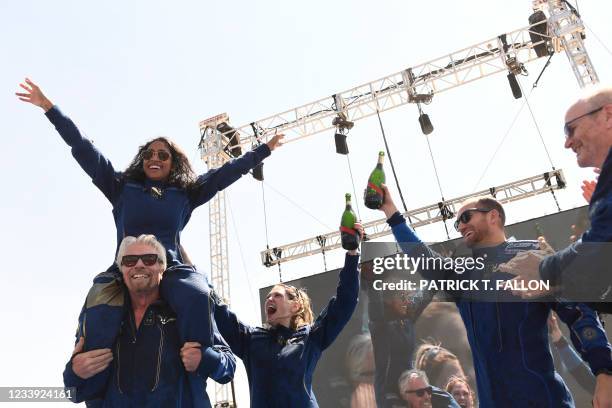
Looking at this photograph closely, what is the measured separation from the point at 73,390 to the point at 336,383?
28.9 ft

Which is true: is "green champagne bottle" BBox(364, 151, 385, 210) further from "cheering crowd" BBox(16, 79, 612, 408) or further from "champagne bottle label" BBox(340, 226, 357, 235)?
"champagne bottle label" BBox(340, 226, 357, 235)

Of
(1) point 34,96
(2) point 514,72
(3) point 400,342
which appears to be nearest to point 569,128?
(1) point 34,96

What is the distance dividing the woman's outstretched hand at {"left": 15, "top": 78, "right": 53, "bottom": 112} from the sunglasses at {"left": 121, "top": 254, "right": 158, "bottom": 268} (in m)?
0.96

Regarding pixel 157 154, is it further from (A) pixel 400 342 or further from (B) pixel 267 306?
(A) pixel 400 342

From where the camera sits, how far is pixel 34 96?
106 inches

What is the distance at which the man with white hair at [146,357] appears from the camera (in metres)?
2.13

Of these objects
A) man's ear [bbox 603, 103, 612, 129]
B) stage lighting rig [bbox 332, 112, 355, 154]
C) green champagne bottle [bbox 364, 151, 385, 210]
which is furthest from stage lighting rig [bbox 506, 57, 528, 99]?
man's ear [bbox 603, 103, 612, 129]

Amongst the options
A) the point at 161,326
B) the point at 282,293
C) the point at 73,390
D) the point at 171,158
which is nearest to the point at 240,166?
the point at 171,158

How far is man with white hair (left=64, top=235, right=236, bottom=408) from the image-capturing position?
83.8 inches

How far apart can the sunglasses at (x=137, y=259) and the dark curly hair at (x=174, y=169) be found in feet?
1.85

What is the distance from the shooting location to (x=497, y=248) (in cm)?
261

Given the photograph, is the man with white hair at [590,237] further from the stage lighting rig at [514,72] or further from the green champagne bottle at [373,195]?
the stage lighting rig at [514,72]

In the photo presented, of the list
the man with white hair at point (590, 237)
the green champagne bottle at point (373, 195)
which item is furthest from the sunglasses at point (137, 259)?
the man with white hair at point (590, 237)

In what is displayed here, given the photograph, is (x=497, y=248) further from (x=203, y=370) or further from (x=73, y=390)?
(x=73, y=390)
